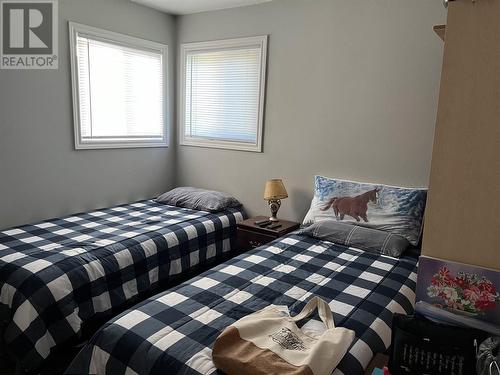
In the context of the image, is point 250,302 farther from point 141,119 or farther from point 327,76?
point 141,119

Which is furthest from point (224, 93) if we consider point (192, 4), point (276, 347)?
point (276, 347)

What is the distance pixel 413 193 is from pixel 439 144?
60.6 inches

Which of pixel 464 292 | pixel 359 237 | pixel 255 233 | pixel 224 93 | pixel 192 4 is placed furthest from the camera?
pixel 224 93

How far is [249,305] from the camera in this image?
171cm

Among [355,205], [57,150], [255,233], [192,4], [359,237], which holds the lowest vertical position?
[255,233]

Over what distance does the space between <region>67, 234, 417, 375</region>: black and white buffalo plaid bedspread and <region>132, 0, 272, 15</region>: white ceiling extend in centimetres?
231

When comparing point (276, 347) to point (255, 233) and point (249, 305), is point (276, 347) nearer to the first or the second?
point (249, 305)

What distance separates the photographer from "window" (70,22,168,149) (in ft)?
10.2

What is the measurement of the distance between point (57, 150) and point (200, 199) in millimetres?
1280

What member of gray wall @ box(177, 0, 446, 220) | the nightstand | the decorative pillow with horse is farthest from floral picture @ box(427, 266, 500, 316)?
the nightstand

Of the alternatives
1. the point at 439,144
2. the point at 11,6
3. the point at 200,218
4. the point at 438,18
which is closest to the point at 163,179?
the point at 200,218

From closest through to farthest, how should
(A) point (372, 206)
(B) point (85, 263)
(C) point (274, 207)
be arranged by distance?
(B) point (85, 263) → (A) point (372, 206) → (C) point (274, 207)

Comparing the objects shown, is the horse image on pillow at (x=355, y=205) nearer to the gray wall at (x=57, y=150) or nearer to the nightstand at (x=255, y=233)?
the nightstand at (x=255, y=233)

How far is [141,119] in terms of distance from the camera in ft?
12.2
